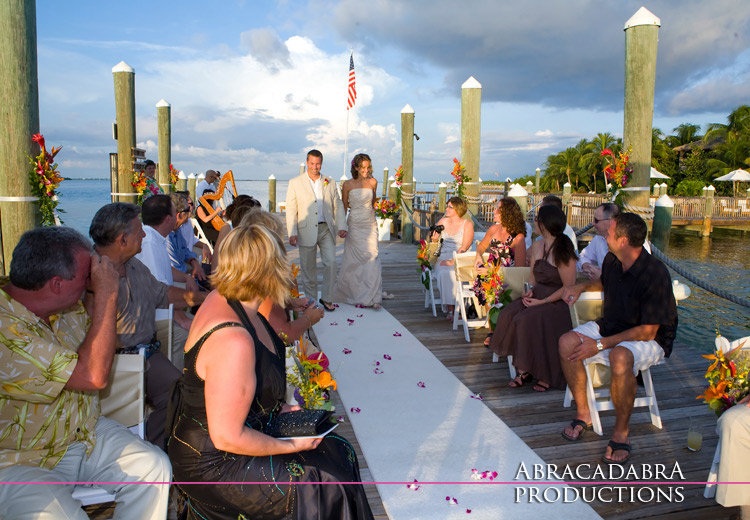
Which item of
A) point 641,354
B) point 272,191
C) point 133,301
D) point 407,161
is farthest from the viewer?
point 272,191

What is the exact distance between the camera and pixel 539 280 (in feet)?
15.5

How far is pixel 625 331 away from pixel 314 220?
14.4 ft

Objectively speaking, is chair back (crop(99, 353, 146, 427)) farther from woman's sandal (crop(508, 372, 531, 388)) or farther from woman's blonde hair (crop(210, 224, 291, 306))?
woman's sandal (crop(508, 372, 531, 388))

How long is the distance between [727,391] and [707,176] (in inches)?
1362

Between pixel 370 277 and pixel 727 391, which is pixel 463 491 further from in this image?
pixel 370 277

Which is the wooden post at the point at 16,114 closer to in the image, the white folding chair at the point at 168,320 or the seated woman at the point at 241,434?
the white folding chair at the point at 168,320

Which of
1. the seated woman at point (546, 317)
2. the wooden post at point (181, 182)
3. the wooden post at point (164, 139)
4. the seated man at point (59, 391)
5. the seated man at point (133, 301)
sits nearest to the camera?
the seated man at point (59, 391)

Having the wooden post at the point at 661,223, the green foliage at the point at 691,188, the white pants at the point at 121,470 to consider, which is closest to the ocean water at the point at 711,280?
the wooden post at the point at 661,223

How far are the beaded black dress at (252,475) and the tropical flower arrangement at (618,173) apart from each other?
13.9 ft

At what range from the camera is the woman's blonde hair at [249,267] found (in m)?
2.19

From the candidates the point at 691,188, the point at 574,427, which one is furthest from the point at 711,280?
the point at 691,188

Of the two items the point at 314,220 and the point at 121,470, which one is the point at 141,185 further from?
the point at 121,470

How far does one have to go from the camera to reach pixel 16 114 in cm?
357

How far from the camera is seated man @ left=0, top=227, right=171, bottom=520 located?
Answer: 204 centimetres
